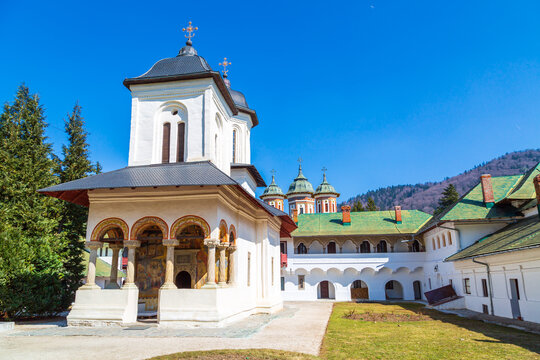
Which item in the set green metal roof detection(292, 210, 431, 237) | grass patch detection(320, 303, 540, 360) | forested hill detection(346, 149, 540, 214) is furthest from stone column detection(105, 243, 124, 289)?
forested hill detection(346, 149, 540, 214)

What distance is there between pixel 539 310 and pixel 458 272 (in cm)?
885

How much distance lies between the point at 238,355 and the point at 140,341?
129 inches

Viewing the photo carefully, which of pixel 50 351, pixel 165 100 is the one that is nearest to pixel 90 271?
pixel 50 351

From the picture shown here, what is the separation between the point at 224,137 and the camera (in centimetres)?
1847

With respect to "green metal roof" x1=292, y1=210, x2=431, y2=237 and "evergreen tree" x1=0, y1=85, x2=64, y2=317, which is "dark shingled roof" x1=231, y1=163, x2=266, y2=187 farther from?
"green metal roof" x1=292, y1=210, x2=431, y2=237

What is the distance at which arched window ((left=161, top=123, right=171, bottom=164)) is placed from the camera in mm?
16516

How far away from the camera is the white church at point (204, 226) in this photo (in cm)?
1288

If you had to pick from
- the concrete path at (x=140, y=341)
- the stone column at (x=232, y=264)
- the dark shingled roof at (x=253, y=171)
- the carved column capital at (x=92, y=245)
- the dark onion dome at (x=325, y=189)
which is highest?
the dark onion dome at (x=325, y=189)

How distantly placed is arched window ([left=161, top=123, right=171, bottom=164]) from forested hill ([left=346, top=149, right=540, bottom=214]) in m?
163

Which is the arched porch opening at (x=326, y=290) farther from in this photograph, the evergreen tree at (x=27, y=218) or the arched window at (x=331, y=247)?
the evergreen tree at (x=27, y=218)

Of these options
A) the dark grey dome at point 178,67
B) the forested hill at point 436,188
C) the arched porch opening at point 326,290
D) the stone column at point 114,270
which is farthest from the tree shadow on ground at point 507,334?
the forested hill at point 436,188

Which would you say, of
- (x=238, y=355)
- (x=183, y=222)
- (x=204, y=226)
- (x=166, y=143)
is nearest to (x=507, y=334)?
(x=238, y=355)

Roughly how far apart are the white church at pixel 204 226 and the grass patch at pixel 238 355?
4146 millimetres

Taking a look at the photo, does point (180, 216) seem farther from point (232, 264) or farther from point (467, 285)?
point (467, 285)
